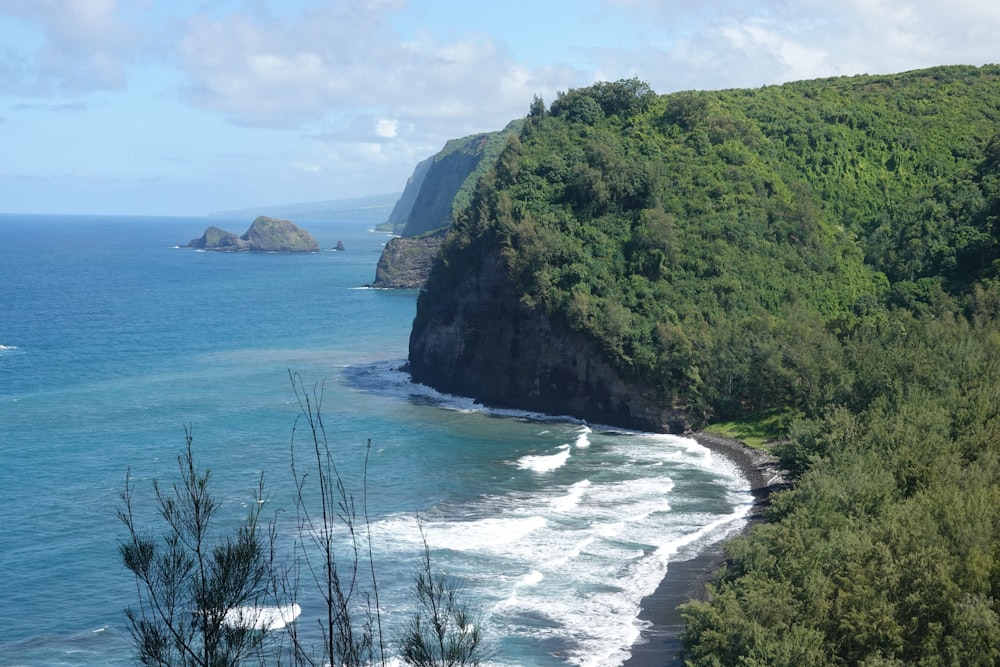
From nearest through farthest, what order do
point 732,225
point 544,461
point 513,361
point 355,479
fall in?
point 355,479 < point 544,461 < point 513,361 < point 732,225

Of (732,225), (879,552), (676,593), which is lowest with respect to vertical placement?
(676,593)

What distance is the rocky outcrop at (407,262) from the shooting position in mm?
154125

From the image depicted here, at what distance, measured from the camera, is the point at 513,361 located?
72.6 metres

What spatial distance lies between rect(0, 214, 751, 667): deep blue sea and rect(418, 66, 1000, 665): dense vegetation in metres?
5.75

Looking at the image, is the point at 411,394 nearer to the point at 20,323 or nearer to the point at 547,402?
the point at 547,402

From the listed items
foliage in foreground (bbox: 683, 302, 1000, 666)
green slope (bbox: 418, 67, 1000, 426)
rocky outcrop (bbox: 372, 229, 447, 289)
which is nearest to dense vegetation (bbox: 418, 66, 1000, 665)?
foliage in foreground (bbox: 683, 302, 1000, 666)

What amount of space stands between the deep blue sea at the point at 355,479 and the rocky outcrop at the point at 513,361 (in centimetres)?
181

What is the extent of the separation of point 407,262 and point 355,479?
106m

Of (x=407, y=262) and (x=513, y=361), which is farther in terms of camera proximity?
(x=407, y=262)

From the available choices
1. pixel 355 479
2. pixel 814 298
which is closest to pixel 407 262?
pixel 814 298

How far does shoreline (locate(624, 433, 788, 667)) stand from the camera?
34.7m

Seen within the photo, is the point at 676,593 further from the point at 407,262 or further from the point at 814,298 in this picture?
the point at 407,262

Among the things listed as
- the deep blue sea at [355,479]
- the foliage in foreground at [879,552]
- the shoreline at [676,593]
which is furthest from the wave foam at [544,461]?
the foliage in foreground at [879,552]

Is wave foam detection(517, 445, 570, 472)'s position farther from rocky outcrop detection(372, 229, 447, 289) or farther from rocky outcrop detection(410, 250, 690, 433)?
rocky outcrop detection(372, 229, 447, 289)
